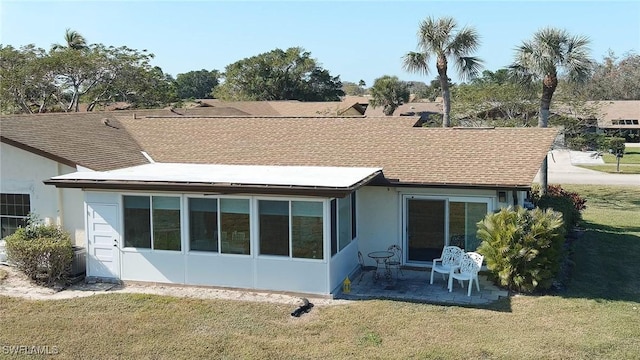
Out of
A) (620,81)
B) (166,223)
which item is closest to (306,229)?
(166,223)

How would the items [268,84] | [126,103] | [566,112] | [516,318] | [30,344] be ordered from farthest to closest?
[268,84] < [126,103] < [566,112] < [516,318] < [30,344]

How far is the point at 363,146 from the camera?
17.2 meters

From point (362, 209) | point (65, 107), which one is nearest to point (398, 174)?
A: point (362, 209)

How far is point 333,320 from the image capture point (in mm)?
11844

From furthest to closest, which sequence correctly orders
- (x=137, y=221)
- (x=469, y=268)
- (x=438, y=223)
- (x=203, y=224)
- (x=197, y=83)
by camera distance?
(x=197, y=83)
(x=438, y=223)
(x=137, y=221)
(x=203, y=224)
(x=469, y=268)

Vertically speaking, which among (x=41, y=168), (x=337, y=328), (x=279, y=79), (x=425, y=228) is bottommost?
(x=337, y=328)

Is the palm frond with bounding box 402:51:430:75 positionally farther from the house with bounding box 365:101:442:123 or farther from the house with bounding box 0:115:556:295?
the house with bounding box 365:101:442:123

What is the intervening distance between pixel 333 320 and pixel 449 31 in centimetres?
2202

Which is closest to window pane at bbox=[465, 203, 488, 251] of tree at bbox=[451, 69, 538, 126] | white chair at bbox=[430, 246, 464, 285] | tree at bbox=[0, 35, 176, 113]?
white chair at bbox=[430, 246, 464, 285]

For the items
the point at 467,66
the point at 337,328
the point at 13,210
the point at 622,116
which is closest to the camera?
the point at 337,328

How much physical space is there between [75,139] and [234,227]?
6430 millimetres

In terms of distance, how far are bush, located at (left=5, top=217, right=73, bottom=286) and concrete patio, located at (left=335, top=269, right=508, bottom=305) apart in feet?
21.9

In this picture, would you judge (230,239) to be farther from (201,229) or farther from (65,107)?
(65,107)

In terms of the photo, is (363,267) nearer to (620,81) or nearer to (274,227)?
(274,227)
